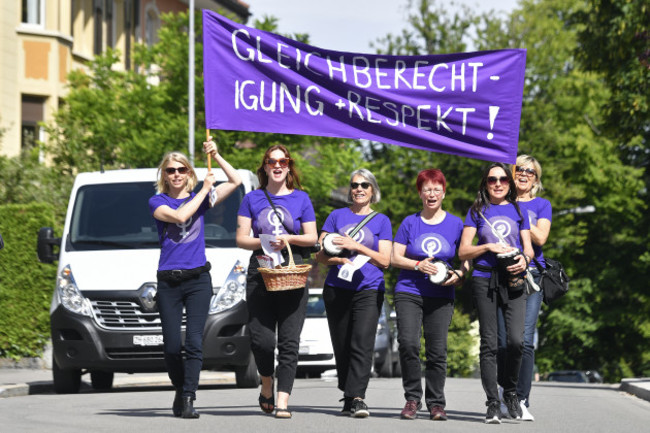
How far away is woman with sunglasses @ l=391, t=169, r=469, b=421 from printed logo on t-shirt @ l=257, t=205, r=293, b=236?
2.91 feet

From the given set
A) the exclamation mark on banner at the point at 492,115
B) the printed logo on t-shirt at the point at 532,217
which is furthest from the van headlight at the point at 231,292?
the printed logo on t-shirt at the point at 532,217

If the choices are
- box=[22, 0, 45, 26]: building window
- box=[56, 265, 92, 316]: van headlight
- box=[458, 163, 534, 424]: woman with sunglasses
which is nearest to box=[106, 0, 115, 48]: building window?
box=[22, 0, 45, 26]: building window

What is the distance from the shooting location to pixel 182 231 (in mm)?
9828

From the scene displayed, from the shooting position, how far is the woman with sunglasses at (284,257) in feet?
32.1

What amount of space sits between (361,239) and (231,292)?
397cm

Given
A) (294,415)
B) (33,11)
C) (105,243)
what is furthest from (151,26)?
(294,415)

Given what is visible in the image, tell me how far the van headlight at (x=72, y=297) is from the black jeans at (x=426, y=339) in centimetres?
475

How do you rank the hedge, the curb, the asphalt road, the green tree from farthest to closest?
the green tree
the hedge
the curb
the asphalt road

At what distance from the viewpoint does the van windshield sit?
14102 mm

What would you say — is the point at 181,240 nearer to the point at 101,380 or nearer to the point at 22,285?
the point at 101,380

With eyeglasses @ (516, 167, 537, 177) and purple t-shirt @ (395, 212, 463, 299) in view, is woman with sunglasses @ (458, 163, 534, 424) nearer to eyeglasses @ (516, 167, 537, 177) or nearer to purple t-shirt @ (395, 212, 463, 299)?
purple t-shirt @ (395, 212, 463, 299)

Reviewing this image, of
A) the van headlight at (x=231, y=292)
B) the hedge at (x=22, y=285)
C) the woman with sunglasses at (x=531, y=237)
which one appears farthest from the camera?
the hedge at (x=22, y=285)

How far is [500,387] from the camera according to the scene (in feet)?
33.7

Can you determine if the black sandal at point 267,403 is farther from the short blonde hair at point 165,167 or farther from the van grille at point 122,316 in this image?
the van grille at point 122,316
